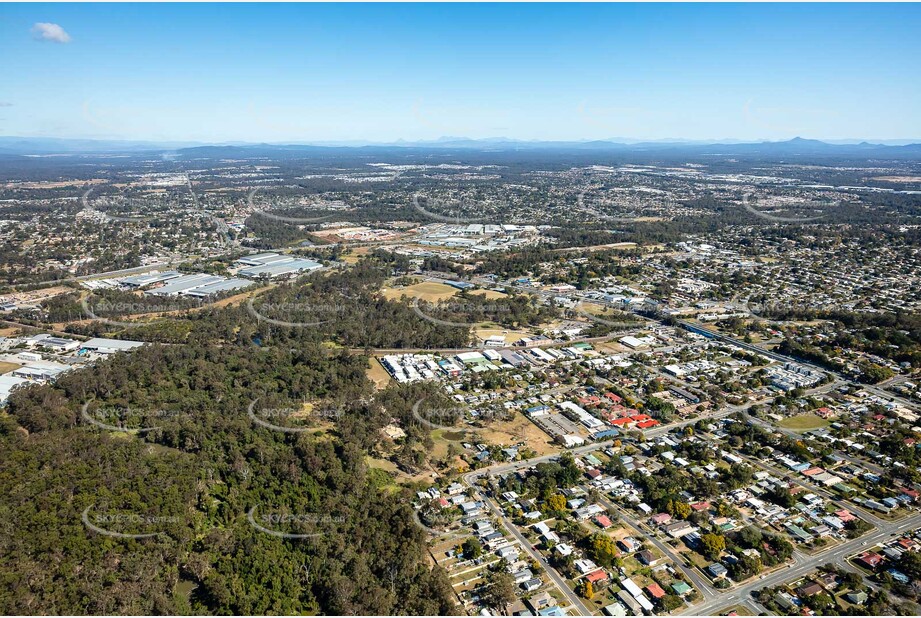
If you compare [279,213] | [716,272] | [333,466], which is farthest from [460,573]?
[279,213]

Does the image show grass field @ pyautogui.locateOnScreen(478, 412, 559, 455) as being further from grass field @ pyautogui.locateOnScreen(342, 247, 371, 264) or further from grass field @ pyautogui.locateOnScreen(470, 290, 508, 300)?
grass field @ pyautogui.locateOnScreen(342, 247, 371, 264)

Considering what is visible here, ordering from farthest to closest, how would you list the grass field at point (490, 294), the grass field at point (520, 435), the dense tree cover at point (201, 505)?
the grass field at point (490, 294) < the grass field at point (520, 435) < the dense tree cover at point (201, 505)

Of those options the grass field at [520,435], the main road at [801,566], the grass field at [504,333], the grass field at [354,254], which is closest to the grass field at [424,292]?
the grass field at [504,333]

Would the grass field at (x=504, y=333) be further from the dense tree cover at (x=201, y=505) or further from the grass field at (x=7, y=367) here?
the grass field at (x=7, y=367)

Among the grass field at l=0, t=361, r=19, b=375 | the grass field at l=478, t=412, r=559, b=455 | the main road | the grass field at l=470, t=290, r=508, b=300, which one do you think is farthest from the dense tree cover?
the grass field at l=470, t=290, r=508, b=300

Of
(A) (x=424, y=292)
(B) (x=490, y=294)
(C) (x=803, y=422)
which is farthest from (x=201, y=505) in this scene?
(B) (x=490, y=294)

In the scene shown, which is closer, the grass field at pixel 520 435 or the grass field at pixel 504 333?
the grass field at pixel 520 435
